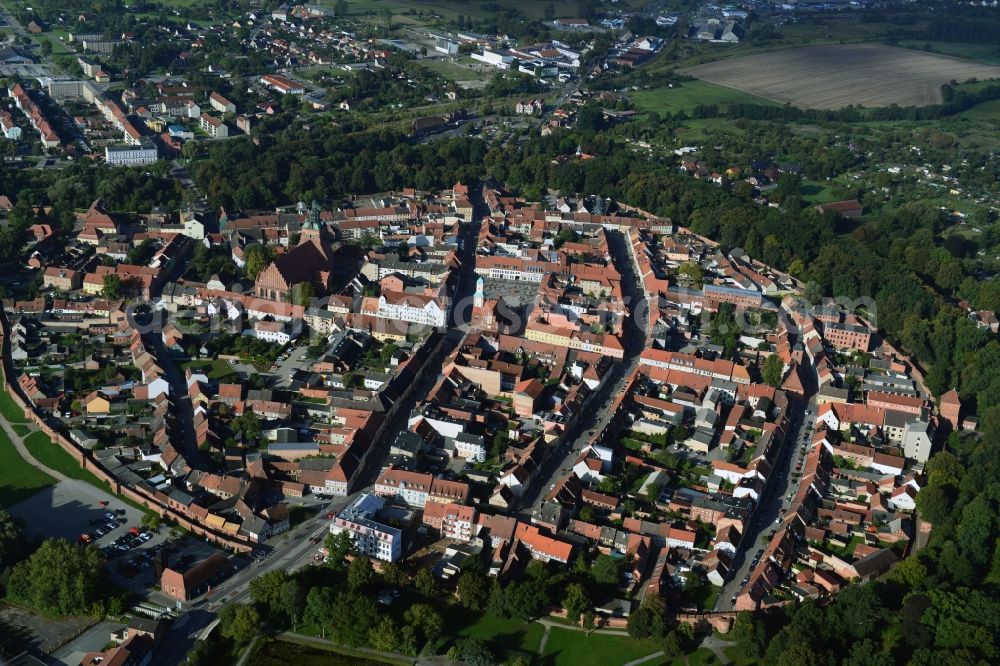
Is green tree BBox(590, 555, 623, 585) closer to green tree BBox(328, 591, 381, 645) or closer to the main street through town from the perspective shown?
green tree BBox(328, 591, 381, 645)

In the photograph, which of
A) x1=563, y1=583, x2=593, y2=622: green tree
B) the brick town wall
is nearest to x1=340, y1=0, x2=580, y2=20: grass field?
the brick town wall

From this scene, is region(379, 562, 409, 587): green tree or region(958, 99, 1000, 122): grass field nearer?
region(379, 562, 409, 587): green tree

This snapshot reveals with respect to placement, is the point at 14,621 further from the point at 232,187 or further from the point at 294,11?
the point at 294,11

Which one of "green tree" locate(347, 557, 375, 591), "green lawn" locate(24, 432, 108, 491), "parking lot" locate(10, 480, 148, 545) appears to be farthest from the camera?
"green lawn" locate(24, 432, 108, 491)

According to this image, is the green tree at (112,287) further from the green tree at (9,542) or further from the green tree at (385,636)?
the green tree at (385,636)

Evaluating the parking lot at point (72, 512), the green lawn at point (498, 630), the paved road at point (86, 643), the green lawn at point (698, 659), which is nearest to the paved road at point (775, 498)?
the green lawn at point (698, 659)

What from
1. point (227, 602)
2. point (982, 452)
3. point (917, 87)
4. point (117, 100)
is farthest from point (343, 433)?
point (917, 87)

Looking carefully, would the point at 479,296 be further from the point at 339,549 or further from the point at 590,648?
the point at 590,648
